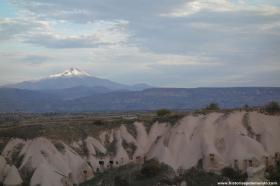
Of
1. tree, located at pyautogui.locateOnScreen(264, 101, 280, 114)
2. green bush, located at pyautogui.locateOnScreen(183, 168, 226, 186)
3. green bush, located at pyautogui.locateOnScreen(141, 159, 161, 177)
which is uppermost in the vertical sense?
tree, located at pyautogui.locateOnScreen(264, 101, 280, 114)

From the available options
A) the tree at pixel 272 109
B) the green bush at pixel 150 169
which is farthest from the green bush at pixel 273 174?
the tree at pixel 272 109

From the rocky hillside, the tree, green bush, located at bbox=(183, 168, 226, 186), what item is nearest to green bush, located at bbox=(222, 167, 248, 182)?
green bush, located at bbox=(183, 168, 226, 186)

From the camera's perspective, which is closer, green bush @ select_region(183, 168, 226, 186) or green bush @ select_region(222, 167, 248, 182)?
green bush @ select_region(183, 168, 226, 186)

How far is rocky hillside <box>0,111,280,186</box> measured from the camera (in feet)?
189

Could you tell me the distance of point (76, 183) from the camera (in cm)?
5731

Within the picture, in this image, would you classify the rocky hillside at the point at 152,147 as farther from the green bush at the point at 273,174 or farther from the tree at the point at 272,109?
the tree at the point at 272,109

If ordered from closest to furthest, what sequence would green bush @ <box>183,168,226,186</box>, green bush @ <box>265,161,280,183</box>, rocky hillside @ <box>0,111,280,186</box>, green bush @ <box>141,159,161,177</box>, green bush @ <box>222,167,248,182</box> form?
green bush @ <box>265,161,280,183</box>, green bush @ <box>183,168,226,186</box>, green bush @ <box>222,167,248,182</box>, green bush @ <box>141,159,161,177</box>, rocky hillside @ <box>0,111,280,186</box>

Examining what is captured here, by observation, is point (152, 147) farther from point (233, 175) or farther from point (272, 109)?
point (272, 109)

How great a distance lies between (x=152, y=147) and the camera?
66.6 meters

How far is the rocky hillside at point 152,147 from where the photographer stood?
57.6m

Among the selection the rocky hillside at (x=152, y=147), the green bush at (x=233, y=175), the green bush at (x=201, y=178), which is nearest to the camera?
the green bush at (x=201, y=178)

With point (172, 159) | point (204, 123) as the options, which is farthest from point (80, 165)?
point (204, 123)

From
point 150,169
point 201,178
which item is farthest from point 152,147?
point 201,178

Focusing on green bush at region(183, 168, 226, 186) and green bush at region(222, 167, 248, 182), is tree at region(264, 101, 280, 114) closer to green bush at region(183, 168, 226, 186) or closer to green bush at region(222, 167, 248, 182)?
green bush at region(222, 167, 248, 182)
